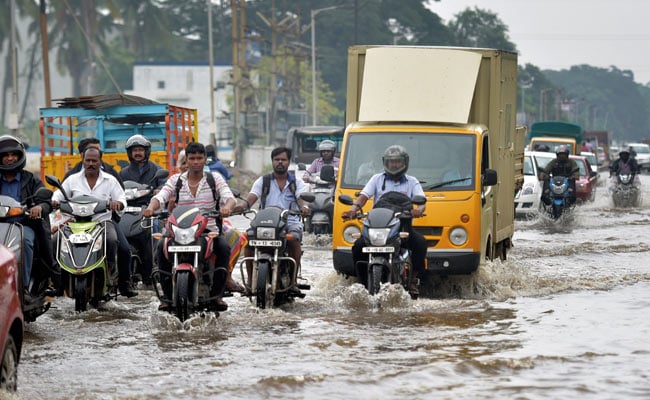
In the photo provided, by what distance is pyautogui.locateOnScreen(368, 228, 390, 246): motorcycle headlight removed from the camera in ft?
40.9

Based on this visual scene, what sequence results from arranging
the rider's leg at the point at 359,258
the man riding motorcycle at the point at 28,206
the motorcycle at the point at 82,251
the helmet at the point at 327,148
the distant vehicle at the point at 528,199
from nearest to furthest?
1. the man riding motorcycle at the point at 28,206
2. the motorcycle at the point at 82,251
3. the rider's leg at the point at 359,258
4. the helmet at the point at 327,148
5. the distant vehicle at the point at 528,199

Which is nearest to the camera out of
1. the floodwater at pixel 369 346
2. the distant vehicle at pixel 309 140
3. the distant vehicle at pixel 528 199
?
the floodwater at pixel 369 346

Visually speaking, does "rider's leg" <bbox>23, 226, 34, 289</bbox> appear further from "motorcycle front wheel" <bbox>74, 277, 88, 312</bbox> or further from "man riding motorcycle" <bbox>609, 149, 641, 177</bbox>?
"man riding motorcycle" <bbox>609, 149, 641, 177</bbox>

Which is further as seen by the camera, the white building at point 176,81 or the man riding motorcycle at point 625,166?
the white building at point 176,81

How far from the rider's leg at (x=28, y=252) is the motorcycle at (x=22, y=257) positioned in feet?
0.29

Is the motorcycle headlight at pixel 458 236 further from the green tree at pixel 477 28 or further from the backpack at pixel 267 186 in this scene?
the green tree at pixel 477 28

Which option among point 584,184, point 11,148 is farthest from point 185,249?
point 584,184

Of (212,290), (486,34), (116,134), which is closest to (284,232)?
(212,290)

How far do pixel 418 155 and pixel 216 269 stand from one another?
383cm

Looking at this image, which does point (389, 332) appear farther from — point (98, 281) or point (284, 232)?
point (98, 281)

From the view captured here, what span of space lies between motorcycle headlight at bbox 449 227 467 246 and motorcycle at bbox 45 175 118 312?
3.86 m

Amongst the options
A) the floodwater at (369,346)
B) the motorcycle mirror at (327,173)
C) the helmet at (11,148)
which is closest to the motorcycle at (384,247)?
the floodwater at (369,346)

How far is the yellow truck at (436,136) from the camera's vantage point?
14078 mm

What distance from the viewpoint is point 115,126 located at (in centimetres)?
2461
